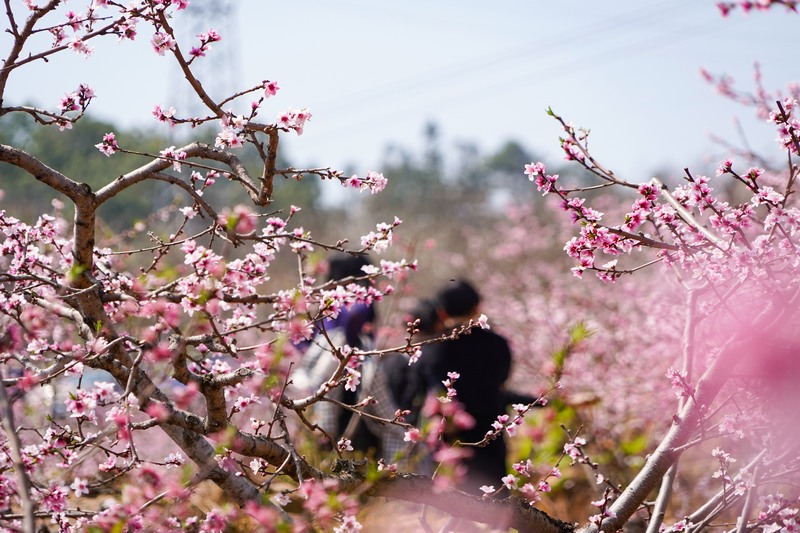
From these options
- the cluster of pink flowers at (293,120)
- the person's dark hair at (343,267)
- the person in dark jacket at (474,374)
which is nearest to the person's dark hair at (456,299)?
the person in dark jacket at (474,374)

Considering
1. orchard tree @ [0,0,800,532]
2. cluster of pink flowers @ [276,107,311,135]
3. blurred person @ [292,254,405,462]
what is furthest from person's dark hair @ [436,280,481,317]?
cluster of pink flowers @ [276,107,311,135]

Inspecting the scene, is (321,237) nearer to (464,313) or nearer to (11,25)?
(464,313)

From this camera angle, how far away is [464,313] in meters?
4.54

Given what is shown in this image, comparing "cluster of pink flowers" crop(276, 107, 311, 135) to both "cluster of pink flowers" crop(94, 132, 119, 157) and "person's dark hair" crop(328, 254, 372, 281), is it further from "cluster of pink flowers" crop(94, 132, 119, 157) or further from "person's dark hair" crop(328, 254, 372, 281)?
"person's dark hair" crop(328, 254, 372, 281)

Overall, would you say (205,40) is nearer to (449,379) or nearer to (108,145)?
(108,145)

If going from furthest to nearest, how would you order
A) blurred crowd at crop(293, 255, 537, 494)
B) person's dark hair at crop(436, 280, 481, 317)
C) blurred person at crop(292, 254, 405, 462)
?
blurred person at crop(292, 254, 405, 462), person's dark hair at crop(436, 280, 481, 317), blurred crowd at crop(293, 255, 537, 494)

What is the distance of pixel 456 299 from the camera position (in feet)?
14.8

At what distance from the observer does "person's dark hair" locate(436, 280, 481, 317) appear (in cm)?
451

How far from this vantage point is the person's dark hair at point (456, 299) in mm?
4508

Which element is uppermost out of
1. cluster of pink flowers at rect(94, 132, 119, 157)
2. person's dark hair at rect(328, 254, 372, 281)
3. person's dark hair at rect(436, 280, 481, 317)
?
person's dark hair at rect(328, 254, 372, 281)

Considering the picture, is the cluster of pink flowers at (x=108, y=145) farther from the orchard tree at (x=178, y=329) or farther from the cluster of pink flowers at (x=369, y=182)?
the cluster of pink flowers at (x=369, y=182)

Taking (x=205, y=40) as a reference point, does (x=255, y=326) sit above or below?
below

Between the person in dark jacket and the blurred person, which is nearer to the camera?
the person in dark jacket

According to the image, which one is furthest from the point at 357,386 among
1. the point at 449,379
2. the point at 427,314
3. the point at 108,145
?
the point at 108,145
